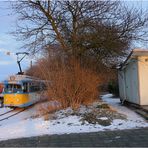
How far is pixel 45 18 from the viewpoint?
994 inches

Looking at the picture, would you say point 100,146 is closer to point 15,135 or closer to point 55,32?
point 15,135

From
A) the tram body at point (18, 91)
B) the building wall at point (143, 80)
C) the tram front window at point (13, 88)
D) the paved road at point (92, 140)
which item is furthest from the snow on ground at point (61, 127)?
the tram front window at point (13, 88)

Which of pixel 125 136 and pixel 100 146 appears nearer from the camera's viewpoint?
pixel 100 146

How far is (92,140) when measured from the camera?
12.3 m

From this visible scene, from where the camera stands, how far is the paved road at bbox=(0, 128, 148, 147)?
1156 cm

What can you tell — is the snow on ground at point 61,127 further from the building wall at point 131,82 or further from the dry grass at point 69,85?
the building wall at point 131,82

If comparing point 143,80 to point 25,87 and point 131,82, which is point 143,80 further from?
point 25,87

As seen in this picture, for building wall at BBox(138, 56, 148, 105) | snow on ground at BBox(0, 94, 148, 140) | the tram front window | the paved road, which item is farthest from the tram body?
the paved road

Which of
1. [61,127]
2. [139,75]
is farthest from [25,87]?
[61,127]

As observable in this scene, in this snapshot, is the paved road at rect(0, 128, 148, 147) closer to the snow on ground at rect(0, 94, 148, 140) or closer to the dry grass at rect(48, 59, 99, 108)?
the snow on ground at rect(0, 94, 148, 140)

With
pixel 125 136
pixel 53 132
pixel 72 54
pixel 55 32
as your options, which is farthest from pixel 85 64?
pixel 125 136

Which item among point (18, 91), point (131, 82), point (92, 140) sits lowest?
point (92, 140)

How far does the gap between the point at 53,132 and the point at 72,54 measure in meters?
9.76

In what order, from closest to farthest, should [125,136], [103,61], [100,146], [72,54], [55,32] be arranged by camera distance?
[100,146]
[125,136]
[72,54]
[55,32]
[103,61]
